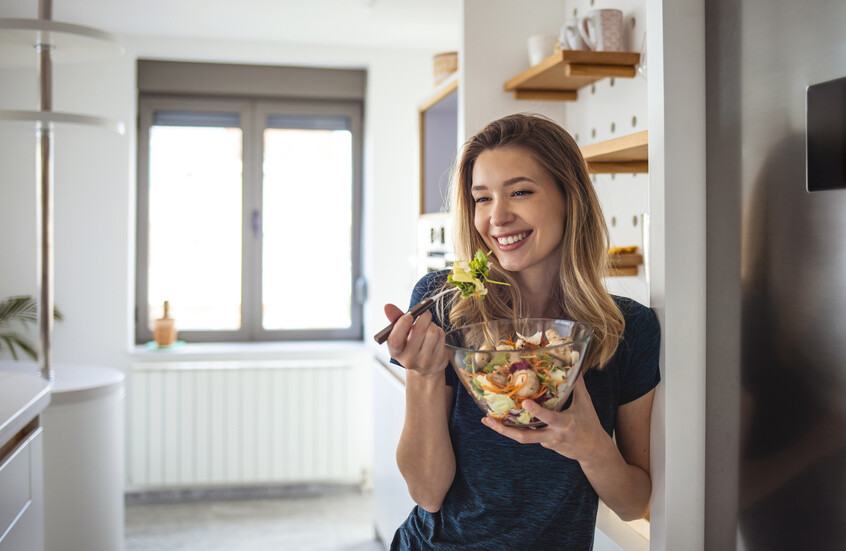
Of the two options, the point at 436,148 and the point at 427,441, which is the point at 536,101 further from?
the point at 427,441

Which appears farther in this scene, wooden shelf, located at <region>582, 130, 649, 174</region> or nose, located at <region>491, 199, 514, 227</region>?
wooden shelf, located at <region>582, 130, 649, 174</region>

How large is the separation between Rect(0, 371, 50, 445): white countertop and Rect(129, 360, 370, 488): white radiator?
5.58 ft

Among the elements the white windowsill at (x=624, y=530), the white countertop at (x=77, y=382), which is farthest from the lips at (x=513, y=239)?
the white countertop at (x=77, y=382)

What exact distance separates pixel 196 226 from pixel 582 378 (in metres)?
3.04

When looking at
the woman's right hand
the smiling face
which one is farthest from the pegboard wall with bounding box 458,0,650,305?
the woman's right hand

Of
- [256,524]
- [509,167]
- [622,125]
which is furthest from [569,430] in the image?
[256,524]

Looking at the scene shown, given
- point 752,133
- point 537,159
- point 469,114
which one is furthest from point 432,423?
point 469,114

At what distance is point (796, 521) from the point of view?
2.60 ft

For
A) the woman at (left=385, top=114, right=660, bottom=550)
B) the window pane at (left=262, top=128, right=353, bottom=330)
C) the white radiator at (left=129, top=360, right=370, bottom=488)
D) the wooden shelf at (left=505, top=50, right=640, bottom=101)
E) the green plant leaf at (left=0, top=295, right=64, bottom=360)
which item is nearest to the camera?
the woman at (left=385, top=114, right=660, bottom=550)

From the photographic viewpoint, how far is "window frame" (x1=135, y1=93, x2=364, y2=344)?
3.52 metres

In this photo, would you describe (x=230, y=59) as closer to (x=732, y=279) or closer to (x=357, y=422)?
(x=357, y=422)

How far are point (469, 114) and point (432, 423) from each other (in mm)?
1174

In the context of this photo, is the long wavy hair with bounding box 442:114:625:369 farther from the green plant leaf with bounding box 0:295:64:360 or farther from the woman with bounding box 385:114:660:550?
the green plant leaf with bounding box 0:295:64:360

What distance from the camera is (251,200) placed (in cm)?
363
